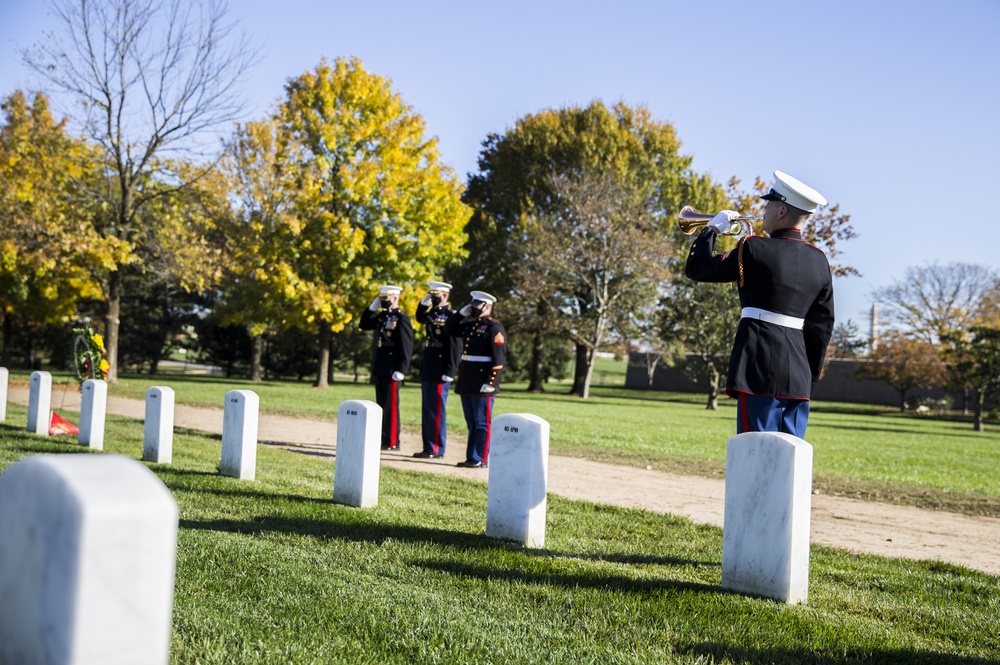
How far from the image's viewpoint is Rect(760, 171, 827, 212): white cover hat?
585 cm

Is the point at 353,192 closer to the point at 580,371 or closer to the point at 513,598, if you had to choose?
the point at 580,371

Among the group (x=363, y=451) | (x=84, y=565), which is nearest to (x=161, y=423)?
(x=363, y=451)

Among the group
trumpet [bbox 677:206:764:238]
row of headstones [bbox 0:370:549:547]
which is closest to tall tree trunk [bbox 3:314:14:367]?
row of headstones [bbox 0:370:549:547]

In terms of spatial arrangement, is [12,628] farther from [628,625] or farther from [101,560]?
[628,625]

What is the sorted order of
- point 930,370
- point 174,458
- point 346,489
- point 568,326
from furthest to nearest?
point 930,370 → point 568,326 → point 174,458 → point 346,489

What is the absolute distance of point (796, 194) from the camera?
Answer: 5.86m

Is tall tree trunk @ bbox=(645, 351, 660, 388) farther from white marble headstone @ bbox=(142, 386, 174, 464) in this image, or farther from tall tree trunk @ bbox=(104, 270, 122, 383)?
white marble headstone @ bbox=(142, 386, 174, 464)

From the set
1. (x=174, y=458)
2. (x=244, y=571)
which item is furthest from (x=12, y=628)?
(x=174, y=458)

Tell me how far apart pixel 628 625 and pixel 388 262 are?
93.6ft

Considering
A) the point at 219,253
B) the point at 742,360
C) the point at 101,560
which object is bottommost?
the point at 101,560

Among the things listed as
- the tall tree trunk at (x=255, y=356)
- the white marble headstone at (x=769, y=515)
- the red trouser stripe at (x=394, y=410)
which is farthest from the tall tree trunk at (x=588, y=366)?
the white marble headstone at (x=769, y=515)

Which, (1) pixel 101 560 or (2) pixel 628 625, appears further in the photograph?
(2) pixel 628 625

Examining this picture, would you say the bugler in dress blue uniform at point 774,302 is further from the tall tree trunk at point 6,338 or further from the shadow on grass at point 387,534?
the tall tree trunk at point 6,338

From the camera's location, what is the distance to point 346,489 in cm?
756
